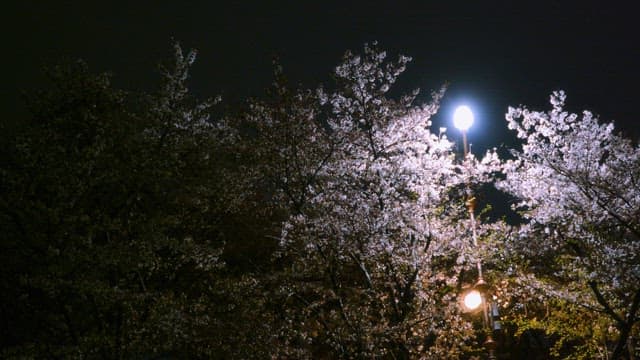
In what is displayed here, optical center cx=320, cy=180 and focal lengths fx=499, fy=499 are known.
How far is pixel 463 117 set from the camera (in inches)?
457

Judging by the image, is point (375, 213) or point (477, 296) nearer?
point (477, 296)

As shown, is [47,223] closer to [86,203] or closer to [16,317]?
[86,203]

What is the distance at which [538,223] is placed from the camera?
16.8 m

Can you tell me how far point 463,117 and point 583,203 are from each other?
5983 millimetres

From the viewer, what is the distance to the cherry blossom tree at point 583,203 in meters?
14.1

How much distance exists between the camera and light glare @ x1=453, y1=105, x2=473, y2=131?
11617mm

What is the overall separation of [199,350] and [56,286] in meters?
4.06

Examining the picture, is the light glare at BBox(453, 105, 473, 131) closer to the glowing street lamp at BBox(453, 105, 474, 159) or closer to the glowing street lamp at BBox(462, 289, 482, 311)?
the glowing street lamp at BBox(453, 105, 474, 159)

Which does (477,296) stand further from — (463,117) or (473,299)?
(463,117)

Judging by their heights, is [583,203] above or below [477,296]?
above

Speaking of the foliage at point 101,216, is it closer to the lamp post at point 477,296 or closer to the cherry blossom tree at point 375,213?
the cherry blossom tree at point 375,213

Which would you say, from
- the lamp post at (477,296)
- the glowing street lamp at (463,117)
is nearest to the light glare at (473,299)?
the lamp post at (477,296)

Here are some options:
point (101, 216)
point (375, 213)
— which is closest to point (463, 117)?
point (375, 213)

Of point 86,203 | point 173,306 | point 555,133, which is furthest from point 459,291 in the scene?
point 86,203
